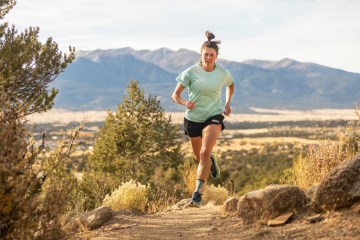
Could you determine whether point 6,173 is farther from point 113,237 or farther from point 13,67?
point 13,67

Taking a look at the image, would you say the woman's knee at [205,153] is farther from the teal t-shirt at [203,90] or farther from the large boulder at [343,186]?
the large boulder at [343,186]

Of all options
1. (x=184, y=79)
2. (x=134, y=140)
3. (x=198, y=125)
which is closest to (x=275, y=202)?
(x=198, y=125)

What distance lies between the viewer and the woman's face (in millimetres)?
7250

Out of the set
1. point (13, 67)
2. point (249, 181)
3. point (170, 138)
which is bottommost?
point (249, 181)

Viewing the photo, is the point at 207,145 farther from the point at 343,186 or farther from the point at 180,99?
the point at 343,186

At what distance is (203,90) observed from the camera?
7219mm

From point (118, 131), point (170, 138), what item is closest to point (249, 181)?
point (170, 138)

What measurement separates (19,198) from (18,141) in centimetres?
49

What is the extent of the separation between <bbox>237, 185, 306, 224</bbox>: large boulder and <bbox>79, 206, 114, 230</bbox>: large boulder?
2375 millimetres

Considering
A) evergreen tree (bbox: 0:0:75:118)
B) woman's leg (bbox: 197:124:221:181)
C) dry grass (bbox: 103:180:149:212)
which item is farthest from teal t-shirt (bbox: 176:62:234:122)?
evergreen tree (bbox: 0:0:75:118)

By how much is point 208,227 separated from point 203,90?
6.64ft

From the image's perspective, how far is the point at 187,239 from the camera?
5965mm

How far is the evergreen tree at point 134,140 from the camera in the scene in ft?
98.1

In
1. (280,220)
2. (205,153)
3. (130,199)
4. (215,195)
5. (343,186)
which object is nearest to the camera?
(343,186)
